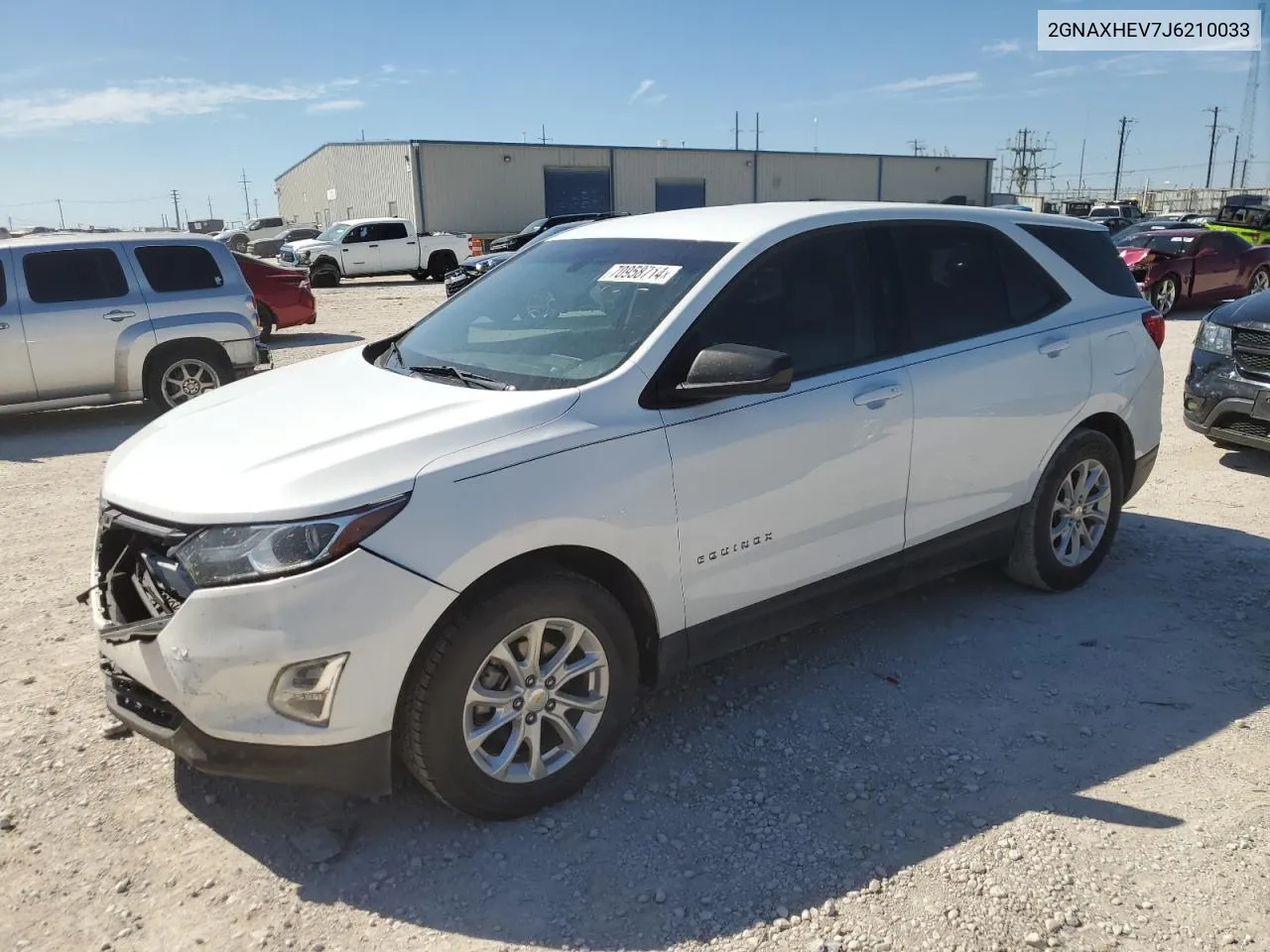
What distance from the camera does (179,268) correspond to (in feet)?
31.3

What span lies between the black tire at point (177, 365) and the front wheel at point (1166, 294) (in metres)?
13.7

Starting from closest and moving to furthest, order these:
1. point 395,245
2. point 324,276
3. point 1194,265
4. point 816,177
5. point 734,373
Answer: point 734,373 → point 1194,265 → point 324,276 → point 395,245 → point 816,177

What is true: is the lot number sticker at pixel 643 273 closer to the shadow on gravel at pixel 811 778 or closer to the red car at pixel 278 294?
the shadow on gravel at pixel 811 778

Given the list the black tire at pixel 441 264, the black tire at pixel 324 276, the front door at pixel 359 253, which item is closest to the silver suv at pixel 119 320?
the black tire at pixel 324 276

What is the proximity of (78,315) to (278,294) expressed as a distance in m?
5.47

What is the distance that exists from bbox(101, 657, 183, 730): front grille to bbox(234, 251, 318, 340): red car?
12.0 metres

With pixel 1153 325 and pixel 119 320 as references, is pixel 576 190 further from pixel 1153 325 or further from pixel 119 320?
pixel 1153 325

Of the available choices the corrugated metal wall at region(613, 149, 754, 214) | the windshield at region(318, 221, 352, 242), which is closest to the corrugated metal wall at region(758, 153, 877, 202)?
the corrugated metal wall at region(613, 149, 754, 214)

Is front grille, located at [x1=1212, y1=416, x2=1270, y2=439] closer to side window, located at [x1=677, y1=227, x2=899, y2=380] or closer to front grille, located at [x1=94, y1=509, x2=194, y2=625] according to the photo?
side window, located at [x1=677, y1=227, x2=899, y2=380]

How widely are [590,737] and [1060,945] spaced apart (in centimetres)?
144

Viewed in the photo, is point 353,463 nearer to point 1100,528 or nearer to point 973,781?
point 973,781

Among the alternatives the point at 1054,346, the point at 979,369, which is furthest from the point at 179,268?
the point at 1054,346

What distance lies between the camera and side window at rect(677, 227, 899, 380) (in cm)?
340

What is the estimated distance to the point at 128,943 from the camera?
2.60 meters
